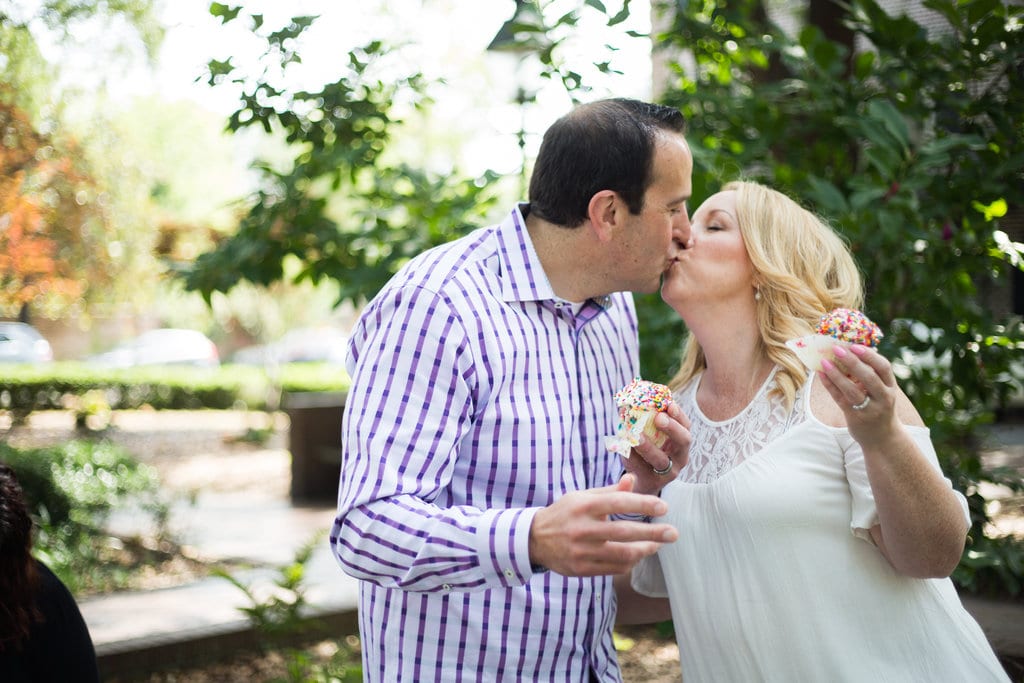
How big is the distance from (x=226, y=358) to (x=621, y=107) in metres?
34.7

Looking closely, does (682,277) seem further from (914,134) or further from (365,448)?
(914,134)

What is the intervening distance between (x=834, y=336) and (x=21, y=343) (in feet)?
38.2

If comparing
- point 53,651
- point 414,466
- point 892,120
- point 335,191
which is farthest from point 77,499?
point 892,120

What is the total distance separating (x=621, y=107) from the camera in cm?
228

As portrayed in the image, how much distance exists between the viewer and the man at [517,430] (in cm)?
175

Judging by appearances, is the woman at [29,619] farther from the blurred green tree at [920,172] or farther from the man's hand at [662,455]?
the blurred green tree at [920,172]

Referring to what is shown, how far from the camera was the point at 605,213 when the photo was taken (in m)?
2.26

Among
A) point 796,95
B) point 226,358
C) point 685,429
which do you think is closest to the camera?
point 685,429

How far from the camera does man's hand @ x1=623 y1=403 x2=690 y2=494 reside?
2.16 metres

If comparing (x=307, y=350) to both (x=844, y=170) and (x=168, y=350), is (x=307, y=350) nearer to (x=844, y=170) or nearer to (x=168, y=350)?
(x=168, y=350)

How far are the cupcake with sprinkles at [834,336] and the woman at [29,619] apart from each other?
78.1 inches

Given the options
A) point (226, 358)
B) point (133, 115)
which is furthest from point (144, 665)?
point (226, 358)

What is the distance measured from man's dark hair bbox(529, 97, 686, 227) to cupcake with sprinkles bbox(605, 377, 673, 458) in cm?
44

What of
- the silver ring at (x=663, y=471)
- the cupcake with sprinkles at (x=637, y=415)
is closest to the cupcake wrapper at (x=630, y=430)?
the cupcake with sprinkles at (x=637, y=415)
